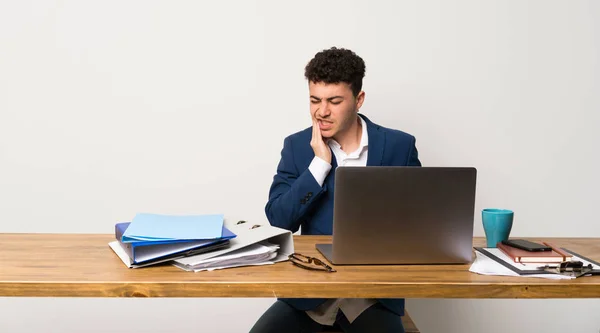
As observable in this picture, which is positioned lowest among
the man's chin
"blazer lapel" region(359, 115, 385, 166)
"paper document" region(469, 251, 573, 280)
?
"paper document" region(469, 251, 573, 280)

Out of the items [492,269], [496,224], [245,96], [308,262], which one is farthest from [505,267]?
[245,96]

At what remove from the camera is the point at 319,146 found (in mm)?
2047

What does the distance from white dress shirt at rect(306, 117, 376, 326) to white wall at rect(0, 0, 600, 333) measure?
2.61ft

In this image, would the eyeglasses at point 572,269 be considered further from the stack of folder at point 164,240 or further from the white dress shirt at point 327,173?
the stack of folder at point 164,240

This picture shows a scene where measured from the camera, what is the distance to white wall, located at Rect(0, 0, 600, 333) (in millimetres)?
2896

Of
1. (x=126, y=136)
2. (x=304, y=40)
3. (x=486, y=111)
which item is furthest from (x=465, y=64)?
(x=126, y=136)

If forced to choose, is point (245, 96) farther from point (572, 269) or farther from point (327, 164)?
point (572, 269)

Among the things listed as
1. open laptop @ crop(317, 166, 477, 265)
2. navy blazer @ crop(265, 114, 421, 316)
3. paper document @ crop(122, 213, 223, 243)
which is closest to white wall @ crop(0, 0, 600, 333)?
navy blazer @ crop(265, 114, 421, 316)

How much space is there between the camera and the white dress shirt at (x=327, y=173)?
185 cm

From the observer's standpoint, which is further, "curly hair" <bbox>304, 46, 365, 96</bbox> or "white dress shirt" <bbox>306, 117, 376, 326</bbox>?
"curly hair" <bbox>304, 46, 365, 96</bbox>

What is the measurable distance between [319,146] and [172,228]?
2.11 feet

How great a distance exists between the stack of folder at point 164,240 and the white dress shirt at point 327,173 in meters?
0.46

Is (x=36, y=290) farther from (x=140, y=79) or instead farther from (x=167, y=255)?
(x=140, y=79)

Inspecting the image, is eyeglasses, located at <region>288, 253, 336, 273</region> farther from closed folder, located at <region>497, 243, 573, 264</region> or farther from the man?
closed folder, located at <region>497, 243, 573, 264</region>
